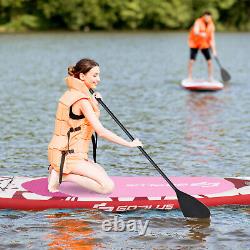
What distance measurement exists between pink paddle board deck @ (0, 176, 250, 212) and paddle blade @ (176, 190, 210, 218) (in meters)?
0.17

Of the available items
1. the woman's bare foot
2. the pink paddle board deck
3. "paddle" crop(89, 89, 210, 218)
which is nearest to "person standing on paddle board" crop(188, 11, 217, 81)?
the pink paddle board deck

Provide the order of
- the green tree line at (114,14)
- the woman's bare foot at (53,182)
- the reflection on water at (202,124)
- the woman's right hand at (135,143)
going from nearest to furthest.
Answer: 1. the woman's right hand at (135,143)
2. the woman's bare foot at (53,182)
3. the reflection on water at (202,124)
4. the green tree line at (114,14)

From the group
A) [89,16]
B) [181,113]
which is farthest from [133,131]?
[89,16]

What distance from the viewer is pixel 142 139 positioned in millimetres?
13602

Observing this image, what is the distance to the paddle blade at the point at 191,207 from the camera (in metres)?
8.43

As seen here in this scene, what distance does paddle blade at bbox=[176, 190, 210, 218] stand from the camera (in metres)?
8.43

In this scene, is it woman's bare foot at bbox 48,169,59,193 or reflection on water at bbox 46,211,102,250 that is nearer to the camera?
reflection on water at bbox 46,211,102,250

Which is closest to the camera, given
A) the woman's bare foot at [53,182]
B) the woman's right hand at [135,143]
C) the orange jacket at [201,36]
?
the woman's right hand at [135,143]

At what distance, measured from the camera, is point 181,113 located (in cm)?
1669

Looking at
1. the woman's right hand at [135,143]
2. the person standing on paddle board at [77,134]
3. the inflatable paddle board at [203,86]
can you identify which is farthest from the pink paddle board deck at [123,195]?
the inflatable paddle board at [203,86]

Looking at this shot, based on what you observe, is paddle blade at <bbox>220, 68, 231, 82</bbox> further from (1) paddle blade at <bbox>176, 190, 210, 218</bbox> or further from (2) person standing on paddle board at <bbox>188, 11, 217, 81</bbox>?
(1) paddle blade at <bbox>176, 190, 210, 218</bbox>

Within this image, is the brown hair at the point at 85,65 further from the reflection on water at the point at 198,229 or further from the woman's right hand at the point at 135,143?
the reflection on water at the point at 198,229

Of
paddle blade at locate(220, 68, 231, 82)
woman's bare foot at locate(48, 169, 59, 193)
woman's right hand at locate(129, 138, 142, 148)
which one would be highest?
woman's right hand at locate(129, 138, 142, 148)

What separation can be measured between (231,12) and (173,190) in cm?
6683
